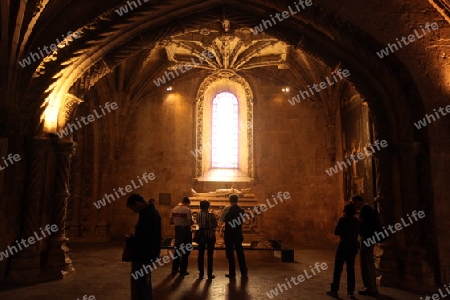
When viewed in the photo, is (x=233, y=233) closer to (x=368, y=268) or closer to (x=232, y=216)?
(x=232, y=216)

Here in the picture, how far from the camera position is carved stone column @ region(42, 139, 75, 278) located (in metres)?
6.22

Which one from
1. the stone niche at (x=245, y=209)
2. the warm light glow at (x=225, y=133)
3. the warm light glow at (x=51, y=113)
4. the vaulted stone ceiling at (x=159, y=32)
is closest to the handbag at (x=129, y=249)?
the vaulted stone ceiling at (x=159, y=32)

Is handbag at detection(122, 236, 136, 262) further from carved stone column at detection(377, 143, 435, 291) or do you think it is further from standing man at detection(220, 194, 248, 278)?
carved stone column at detection(377, 143, 435, 291)

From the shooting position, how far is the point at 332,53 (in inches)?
287

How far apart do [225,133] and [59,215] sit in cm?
820

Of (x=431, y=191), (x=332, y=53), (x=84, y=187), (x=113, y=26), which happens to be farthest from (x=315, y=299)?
(x=84, y=187)

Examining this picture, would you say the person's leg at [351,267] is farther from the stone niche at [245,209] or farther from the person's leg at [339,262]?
the stone niche at [245,209]

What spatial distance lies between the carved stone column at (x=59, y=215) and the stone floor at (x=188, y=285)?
0.98ft

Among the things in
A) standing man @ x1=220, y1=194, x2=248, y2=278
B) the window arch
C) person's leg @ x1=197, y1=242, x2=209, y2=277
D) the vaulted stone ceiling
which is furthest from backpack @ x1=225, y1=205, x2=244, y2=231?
the window arch

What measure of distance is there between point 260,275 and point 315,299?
178 centimetres

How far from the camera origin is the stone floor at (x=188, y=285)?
16.4 feet

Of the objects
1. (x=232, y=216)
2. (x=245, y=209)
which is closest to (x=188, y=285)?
(x=232, y=216)

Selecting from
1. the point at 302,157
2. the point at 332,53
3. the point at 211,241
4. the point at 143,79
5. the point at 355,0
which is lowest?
the point at 211,241

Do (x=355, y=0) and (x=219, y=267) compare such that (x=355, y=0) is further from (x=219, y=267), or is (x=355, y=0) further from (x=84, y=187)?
(x=84, y=187)
